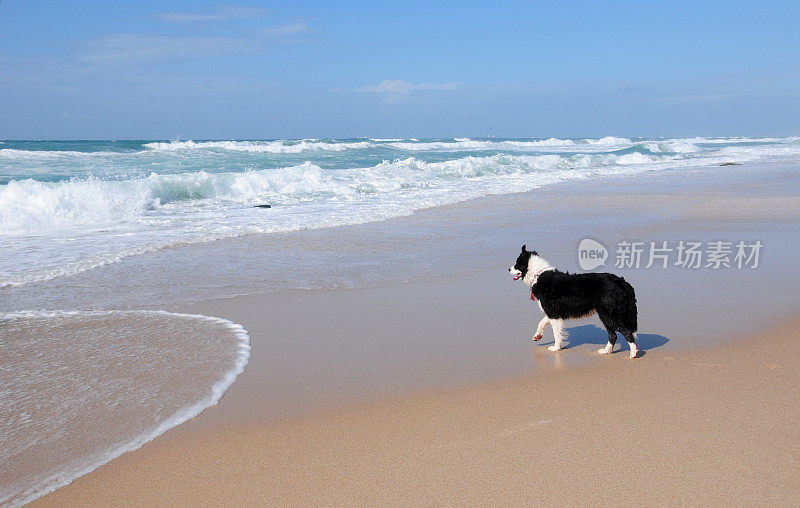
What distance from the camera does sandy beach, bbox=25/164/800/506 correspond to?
285 centimetres

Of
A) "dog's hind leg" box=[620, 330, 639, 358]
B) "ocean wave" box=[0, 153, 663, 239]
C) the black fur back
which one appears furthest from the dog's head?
"ocean wave" box=[0, 153, 663, 239]

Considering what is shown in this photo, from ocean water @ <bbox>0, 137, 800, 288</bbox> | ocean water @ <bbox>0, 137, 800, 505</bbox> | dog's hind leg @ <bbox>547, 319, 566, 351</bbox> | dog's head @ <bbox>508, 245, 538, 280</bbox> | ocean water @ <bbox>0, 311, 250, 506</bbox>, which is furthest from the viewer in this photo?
ocean water @ <bbox>0, 137, 800, 288</bbox>

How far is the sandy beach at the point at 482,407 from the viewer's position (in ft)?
9.36

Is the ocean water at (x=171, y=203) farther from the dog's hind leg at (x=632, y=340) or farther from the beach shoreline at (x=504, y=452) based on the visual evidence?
the dog's hind leg at (x=632, y=340)

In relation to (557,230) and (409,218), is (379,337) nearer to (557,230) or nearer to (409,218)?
(557,230)

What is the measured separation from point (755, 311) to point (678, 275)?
A: 1.56m

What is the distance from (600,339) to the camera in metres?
5.23

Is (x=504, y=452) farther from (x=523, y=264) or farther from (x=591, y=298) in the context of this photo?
(x=523, y=264)

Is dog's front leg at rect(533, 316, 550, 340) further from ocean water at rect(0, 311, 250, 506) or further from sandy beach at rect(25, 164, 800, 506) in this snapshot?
ocean water at rect(0, 311, 250, 506)

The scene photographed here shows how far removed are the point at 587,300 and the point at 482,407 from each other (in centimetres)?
138

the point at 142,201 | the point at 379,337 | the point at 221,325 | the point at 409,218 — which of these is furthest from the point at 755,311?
the point at 142,201

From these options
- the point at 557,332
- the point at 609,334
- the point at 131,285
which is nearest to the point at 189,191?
the point at 131,285

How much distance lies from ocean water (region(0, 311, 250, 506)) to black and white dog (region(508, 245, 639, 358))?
220 centimetres

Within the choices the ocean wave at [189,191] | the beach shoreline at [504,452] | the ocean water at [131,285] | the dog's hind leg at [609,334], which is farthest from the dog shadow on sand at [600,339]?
the ocean wave at [189,191]
